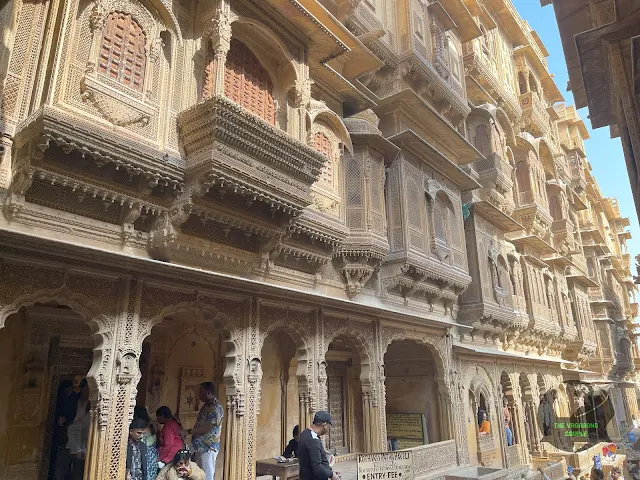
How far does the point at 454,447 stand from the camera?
36.4ft

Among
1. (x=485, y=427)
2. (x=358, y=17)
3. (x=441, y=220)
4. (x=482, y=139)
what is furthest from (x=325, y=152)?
(x=482, y=139)

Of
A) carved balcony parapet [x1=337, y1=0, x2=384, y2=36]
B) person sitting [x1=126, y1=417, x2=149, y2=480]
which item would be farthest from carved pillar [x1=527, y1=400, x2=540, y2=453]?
person sitting [x1=126, y1=417, x2=149, y2=480]

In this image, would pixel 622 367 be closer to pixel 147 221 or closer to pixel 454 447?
pixel 454 447

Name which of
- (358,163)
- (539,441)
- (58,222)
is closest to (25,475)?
(58,222)

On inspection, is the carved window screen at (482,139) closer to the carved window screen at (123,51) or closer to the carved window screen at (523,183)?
the carved window screen at (523,183)

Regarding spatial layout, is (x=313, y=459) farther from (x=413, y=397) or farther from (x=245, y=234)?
(x=413, y=397)

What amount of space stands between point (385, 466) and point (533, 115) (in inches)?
865

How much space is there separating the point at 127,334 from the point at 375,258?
5745 mm

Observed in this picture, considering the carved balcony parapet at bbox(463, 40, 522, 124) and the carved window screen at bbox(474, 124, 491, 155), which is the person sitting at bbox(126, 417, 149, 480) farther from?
the carved balcony parapet at bbox(463, 40, 522, 124)

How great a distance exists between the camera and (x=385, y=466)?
7.80m

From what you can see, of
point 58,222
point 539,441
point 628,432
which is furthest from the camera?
point 628,432

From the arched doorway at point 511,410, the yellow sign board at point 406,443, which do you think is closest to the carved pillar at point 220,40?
the yellow sign board at point 406,443

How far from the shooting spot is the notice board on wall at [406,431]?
1273 cm

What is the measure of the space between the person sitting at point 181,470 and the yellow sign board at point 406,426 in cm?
866
